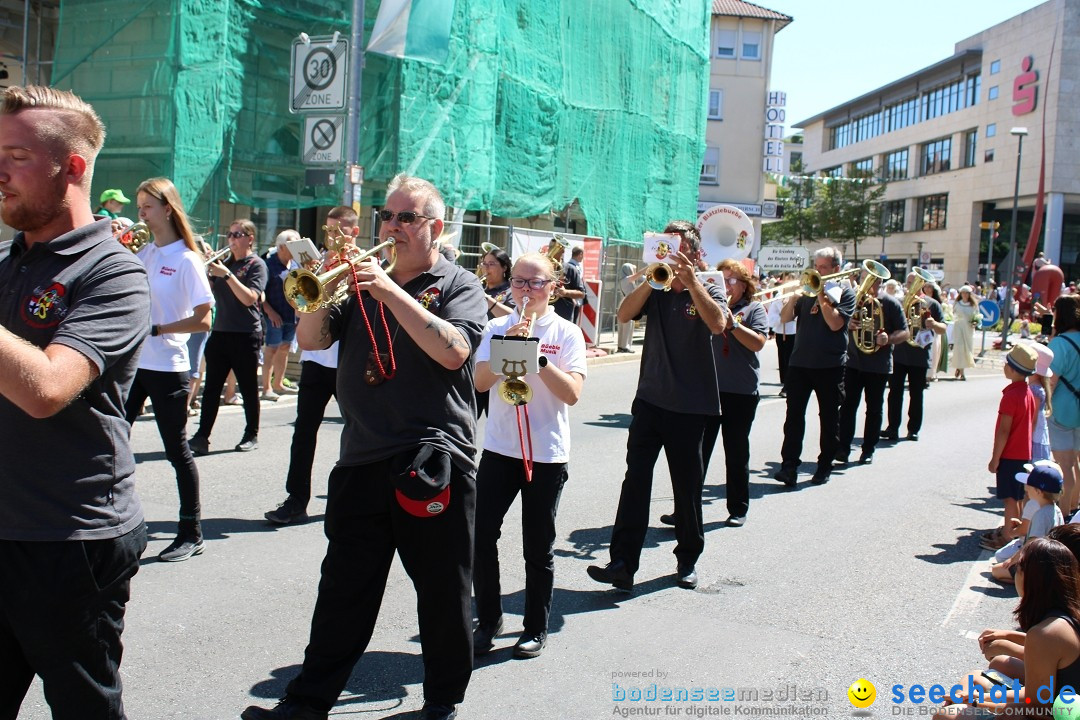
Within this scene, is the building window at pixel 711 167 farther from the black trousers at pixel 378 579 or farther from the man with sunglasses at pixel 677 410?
the black trousers at pixel 378 579

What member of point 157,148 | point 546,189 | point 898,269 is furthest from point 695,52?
point 898,269

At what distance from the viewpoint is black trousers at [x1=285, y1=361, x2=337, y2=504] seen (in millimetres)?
6480

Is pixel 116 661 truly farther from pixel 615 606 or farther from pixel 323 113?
pixel 323 113

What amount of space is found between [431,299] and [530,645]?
5.91 ft

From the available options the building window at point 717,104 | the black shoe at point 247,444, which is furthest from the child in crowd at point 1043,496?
the building window at point 717,104

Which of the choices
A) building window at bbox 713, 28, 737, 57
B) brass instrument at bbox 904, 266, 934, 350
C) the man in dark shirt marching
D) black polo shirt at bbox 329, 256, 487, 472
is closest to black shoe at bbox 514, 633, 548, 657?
black polo shirt at bbox 329, 256, 487, 472

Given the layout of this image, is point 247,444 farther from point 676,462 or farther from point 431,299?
point 431,299

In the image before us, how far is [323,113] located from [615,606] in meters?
9.75

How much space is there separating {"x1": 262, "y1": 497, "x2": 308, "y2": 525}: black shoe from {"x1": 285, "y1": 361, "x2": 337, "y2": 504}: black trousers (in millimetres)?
44

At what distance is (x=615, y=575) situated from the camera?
5.48 meters

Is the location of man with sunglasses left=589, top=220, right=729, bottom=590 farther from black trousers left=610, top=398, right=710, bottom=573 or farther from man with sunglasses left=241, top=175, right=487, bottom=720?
man with sunglasses left=241, top=175, right=487, bottom=720

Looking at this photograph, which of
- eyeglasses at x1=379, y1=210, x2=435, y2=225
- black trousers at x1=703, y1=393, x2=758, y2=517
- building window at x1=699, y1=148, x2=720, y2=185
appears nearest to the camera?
eyeglasses at x1=379, y1=210, x2=435, y2=225

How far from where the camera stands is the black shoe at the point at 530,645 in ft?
14.8

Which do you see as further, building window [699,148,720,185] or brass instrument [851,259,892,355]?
building window [699,148,720,185]
